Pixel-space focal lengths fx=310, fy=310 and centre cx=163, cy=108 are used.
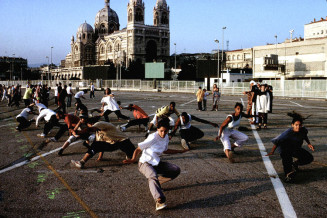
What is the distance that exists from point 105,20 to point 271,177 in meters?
128

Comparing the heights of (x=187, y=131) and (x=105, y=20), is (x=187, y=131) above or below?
below

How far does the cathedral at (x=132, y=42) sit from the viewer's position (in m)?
101

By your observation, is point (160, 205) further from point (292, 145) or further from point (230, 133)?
point (230, 133)

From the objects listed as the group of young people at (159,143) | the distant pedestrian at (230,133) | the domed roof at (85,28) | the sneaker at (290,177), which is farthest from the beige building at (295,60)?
the domed roof at (85,28)

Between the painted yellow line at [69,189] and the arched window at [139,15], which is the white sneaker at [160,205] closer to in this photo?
the painted yellow line at [69,189]

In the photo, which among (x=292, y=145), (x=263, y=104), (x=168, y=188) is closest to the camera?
(x=168, y=188)

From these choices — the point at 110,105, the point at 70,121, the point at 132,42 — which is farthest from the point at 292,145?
the point at 132,42

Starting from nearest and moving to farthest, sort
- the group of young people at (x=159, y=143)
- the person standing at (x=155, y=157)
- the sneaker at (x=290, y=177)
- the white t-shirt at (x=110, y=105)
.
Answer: the person standing at (x=155, y=157), the group of young people at (x=159, y=143), the sneaker at (x=290, y=177), the white t-shirt at (x=110, y=105)

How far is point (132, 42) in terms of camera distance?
10031 cm

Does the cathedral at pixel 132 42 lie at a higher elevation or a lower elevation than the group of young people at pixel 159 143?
higher

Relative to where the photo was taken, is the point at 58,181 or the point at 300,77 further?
the point at 300,77

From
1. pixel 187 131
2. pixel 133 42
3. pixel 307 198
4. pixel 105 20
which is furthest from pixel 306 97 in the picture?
pixel 105 20

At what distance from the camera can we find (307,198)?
4.80 m

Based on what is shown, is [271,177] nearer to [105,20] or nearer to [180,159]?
[180,159]
